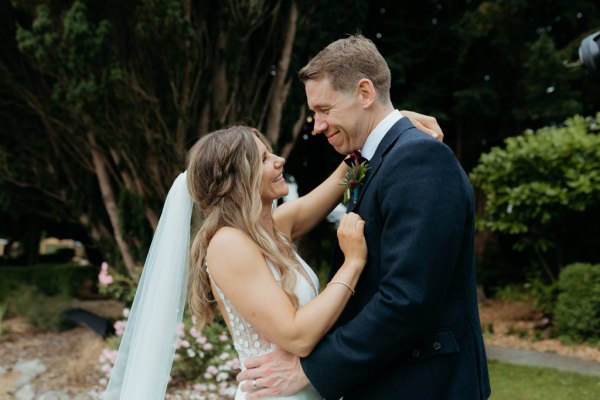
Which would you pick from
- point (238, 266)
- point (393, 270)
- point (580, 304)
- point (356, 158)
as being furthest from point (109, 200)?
point (393, 270)

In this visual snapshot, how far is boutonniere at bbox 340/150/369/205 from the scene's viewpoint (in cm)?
→ 206

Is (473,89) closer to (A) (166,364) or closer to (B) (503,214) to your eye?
(B) (503,214)

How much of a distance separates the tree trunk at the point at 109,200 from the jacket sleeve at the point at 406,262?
6830mm

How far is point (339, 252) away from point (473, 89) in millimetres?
7901

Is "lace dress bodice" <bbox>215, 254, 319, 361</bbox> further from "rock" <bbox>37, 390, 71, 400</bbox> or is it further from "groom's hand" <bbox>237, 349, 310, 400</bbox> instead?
"rock" <bbox>37, 390, 71, 400</bbox>

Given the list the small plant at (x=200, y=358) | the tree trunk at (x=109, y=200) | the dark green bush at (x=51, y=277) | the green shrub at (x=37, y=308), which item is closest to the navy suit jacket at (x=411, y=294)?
the small plant at (x=200, y=358)

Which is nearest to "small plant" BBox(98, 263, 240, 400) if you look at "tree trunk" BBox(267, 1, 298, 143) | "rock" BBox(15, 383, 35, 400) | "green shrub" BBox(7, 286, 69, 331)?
"rock" BBox(15, 383, 35, 400)

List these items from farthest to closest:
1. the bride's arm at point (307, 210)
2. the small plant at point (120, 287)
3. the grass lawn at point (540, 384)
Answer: the small plant at point (120, 287) → the grass lawn at point (540, 384) → the bride's arm at point (307, 210)

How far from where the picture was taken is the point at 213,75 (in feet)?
25.6

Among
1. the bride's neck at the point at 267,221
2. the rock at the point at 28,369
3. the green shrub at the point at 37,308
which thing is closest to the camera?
A: the bride's neck at the point at 267,221

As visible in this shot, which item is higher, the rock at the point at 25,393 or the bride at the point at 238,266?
the bride at the point at 238,266

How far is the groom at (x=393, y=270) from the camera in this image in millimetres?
1706

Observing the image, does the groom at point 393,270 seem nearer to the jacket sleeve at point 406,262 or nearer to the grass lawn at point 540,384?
the jacket sleeve at point 406,262

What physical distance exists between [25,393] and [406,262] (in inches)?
253
